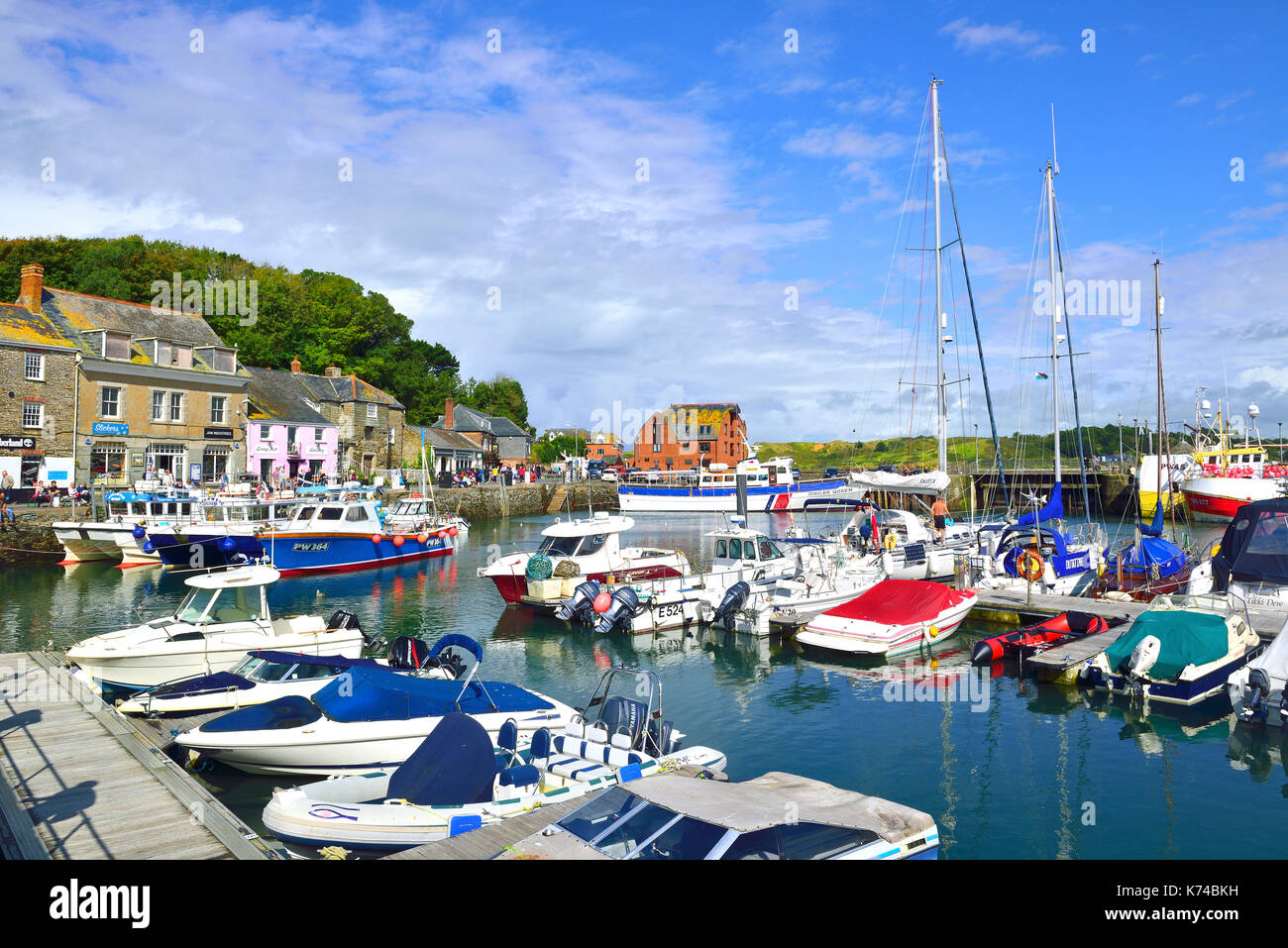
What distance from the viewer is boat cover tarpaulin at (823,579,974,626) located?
70.4 feet

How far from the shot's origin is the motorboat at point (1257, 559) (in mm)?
20750

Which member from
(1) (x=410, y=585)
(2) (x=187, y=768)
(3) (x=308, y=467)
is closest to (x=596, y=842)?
(2) (x=187, y=768)

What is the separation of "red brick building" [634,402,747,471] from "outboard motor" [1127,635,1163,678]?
93630 mm

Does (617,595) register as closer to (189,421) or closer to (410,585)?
(410,585)

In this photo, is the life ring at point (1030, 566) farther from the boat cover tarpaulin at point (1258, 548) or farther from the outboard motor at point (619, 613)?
the outboard motor at point (619, 613)

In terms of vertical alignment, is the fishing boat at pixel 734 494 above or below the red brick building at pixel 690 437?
below

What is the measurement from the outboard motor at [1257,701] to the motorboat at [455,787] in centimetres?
1062

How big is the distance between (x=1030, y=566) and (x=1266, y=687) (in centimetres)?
949

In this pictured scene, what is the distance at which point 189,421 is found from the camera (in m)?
46.0

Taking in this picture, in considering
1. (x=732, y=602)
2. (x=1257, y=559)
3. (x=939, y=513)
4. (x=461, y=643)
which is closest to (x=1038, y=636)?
(x=1257, y=559)

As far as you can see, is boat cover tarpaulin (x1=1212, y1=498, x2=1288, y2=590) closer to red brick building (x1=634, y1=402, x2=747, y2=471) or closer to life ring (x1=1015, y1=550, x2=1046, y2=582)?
life ring (x1=1015, y1=550, x2=1046, y2=582)

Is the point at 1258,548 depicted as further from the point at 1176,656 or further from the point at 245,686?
the point at 245,686

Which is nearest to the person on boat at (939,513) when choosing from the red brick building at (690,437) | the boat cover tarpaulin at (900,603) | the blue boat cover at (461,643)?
the boat cover tarpaulin at (900,603)
